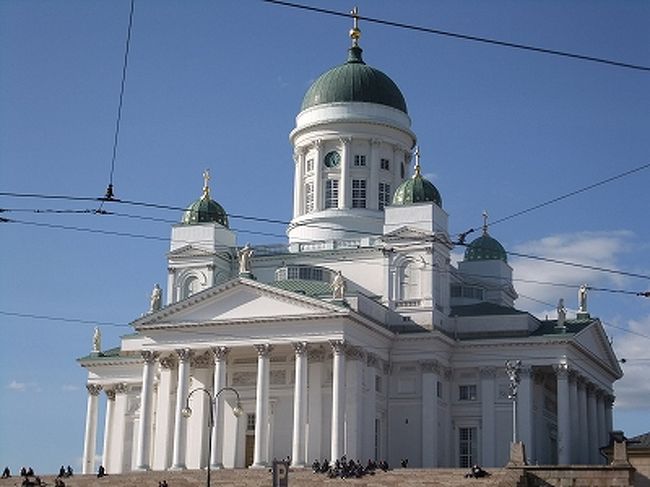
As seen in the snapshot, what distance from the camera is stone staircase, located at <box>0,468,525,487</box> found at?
53.7 metres

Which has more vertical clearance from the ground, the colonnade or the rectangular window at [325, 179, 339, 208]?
the rectangular window at [325, 179, 339, 208]

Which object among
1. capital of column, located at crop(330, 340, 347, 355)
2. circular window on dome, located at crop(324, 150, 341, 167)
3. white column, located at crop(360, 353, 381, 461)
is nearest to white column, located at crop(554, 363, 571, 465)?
white column, located at crop(360, 353, 381, 461)

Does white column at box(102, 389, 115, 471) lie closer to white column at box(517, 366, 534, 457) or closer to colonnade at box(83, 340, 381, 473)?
colonnade at box(83, 340, 381, 473)

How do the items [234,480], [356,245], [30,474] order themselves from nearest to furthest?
[234,480] → [30,474] → [356,245]

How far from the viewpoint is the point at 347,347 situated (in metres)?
62.4

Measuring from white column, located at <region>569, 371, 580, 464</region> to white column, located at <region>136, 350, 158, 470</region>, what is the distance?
2296 cm

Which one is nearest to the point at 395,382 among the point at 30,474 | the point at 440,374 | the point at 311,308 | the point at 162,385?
the point at 440,374

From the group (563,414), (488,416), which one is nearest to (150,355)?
(488,416)

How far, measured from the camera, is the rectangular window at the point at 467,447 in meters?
68.9

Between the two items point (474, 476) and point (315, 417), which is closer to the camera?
point (474, 476)

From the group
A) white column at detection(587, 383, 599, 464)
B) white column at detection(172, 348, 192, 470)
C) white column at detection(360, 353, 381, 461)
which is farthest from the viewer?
white column at detection(587, 383, 599, 464)

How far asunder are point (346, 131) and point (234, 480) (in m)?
26.5

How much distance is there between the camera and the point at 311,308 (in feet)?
207

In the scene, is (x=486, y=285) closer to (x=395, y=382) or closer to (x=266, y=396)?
(x=395, y=382)
